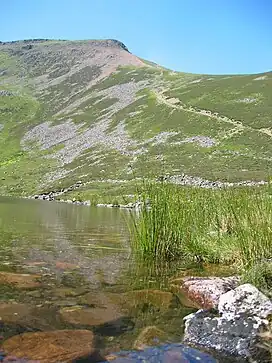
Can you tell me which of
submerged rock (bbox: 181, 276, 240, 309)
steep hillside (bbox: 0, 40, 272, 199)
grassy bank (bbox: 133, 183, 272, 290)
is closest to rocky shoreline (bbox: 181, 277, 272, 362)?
submerged rock (bbox: 181, 276, 240, 309)

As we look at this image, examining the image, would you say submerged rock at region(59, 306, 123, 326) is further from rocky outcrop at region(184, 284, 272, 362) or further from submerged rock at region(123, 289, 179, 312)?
rocky outcrop at region(184, 284, 272, 362)

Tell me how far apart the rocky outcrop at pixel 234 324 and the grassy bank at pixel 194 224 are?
3.16 m

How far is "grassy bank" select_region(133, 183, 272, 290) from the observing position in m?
9.73

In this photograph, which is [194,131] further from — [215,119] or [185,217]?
[185,217]

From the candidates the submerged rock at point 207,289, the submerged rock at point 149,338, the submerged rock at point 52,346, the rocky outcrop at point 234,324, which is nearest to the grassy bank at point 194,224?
the submerged rock at point 207,289

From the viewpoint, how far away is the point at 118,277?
30.5 feet

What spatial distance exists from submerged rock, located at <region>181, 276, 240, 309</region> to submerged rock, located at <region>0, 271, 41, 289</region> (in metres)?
2.82

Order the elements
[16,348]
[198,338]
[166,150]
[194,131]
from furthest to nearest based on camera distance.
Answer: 1. [194,131]
2. [166,150]
3. [198,338]
4. [16,348]

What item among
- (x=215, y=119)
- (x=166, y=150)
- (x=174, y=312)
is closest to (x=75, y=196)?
(x=166, y=150)

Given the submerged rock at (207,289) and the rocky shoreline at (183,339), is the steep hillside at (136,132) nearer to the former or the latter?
the submerged rock at (207,289)

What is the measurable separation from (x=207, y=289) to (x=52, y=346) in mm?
3030

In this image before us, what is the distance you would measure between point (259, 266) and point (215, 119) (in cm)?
9453

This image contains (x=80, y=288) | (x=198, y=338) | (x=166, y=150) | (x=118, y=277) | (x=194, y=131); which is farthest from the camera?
(x=194, y=131)

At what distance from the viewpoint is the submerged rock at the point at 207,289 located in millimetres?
6848
